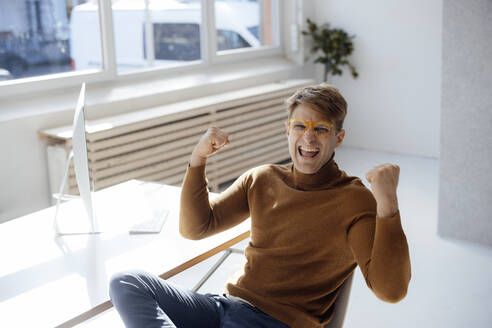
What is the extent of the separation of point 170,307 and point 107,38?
3091 mm

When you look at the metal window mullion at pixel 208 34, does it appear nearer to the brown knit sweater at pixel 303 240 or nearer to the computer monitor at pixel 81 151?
the computer monitor at pixel 81 151

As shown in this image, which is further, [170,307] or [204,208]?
[204,208]

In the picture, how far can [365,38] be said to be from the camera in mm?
5766

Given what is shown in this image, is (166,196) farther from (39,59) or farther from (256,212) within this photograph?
(39,59)

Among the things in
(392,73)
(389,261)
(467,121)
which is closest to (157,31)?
(392,73)

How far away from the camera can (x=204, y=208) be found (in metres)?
1.86

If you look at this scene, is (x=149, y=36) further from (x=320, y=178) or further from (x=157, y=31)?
(x=320, y=178)

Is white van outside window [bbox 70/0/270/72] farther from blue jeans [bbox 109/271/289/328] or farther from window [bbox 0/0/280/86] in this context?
blue jeans [bbox 109/271/289/328]

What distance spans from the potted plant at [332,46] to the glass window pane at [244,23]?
403mm

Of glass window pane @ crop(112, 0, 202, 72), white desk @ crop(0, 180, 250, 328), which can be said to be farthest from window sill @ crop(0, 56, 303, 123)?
white desk @ crop(0, 180, 250, 328)

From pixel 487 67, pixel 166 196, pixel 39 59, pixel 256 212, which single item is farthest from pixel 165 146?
pixel 256 212

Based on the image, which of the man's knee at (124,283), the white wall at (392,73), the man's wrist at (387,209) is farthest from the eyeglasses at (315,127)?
the white wall at (392,73)

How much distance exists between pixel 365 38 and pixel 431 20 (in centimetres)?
68

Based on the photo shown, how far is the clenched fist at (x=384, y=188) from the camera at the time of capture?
146cm
